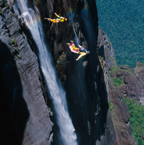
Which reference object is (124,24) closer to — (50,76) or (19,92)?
(50,76)

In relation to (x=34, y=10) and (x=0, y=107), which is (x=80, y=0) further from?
(x=0, y=107)

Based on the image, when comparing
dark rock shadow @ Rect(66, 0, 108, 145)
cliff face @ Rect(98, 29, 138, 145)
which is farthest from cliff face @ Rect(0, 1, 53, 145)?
cliff face @ Rect(98, 29, 138, 145)

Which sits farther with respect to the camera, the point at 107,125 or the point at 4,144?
the point at 107,125

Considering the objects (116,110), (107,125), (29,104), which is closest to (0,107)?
(29,104)

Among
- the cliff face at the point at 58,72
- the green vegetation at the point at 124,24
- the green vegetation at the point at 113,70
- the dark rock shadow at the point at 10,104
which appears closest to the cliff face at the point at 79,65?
the cliff face at the point at 58,72

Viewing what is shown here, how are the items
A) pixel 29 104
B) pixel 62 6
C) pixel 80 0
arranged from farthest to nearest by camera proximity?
pixel 80 0, pixel 62 6, pixel 29 104
